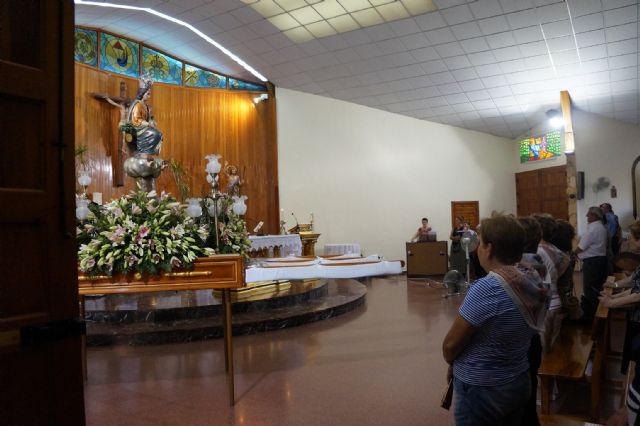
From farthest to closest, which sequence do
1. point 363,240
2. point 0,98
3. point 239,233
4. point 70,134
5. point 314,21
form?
point 363,240, point 314,21, point 239,233, point 70,134, point 0,98

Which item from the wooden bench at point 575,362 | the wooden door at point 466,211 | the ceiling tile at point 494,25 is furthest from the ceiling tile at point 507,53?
the wooden bench at point 575,362

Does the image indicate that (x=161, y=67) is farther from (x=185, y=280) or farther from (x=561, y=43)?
(x=185, y=280)

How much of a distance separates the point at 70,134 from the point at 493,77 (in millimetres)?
9832

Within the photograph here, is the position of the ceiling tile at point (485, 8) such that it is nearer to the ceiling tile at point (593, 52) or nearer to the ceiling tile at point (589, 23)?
the ceiling tile at point (589, 23)

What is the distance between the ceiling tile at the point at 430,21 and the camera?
8.08 meters

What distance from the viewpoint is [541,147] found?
13.0 meters

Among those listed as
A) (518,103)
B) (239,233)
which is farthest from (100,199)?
(518,103)

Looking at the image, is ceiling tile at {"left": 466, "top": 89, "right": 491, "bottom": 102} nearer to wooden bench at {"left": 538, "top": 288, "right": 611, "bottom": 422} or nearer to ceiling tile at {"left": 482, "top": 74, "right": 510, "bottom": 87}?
ceiling tile at {"left": 482, "top": 74, "right": 510, "bottom": 87}

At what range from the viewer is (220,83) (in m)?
11.2

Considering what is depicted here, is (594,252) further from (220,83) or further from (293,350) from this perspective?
(220,83)

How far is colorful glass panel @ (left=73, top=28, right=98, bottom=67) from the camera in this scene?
889 cm

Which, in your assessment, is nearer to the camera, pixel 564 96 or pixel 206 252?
pixel 206 252

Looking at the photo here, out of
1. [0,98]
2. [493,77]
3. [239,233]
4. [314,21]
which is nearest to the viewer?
[0,98]

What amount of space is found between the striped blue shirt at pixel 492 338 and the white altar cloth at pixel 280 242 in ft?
20.9
